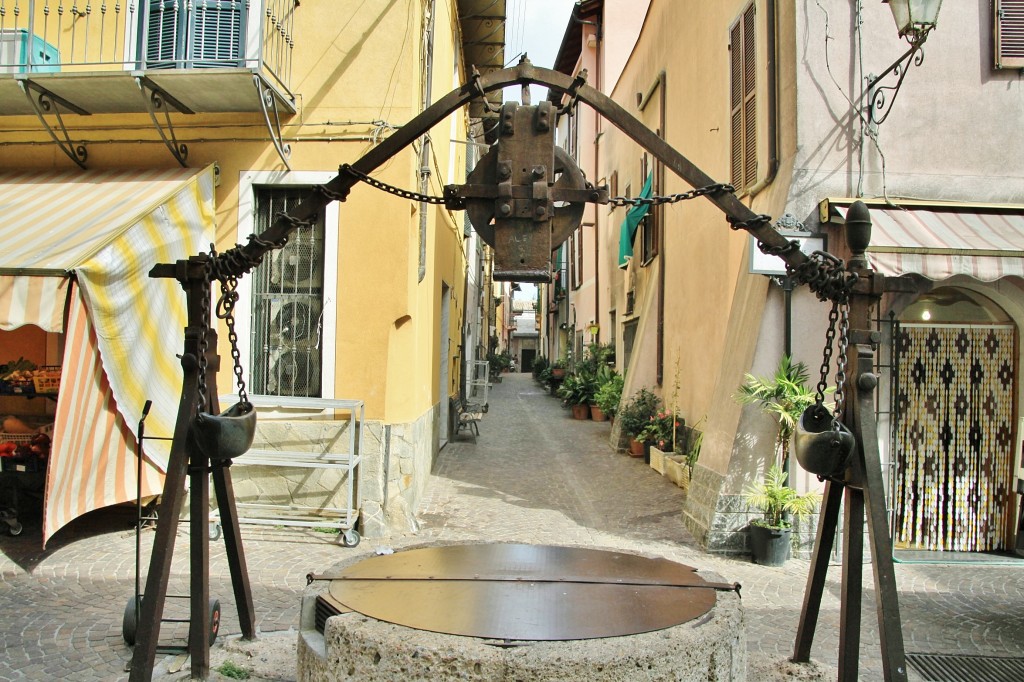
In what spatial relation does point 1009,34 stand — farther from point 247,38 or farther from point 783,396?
point 247,38

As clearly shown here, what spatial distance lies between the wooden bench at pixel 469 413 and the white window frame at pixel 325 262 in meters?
6.30

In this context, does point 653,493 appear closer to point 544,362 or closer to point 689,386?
point 689,386

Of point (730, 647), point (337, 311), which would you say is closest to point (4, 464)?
point (337, 311)

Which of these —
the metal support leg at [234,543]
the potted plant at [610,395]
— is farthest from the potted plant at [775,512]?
the potted plant at [610,395]

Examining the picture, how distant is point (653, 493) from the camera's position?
9484mm

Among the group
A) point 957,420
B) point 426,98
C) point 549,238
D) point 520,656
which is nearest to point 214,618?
point 520,656

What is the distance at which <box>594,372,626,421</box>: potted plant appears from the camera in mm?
15492

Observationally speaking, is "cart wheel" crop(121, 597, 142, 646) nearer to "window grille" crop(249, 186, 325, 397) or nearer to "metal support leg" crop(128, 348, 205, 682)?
A: "metal support leg" crop(128, 348, 205, 682)

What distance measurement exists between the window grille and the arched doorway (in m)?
5.86

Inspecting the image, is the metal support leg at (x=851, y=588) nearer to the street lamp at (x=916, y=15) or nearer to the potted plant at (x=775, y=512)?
the potted plant at (x=775, y=512)

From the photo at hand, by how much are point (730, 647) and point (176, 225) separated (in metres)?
6.09

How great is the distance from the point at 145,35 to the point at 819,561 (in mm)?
7322

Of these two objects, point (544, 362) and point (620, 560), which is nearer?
point (620, 560)

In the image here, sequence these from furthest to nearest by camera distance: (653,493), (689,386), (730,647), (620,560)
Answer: (689,386) → (653,493) → (620,560) → (730,647)
